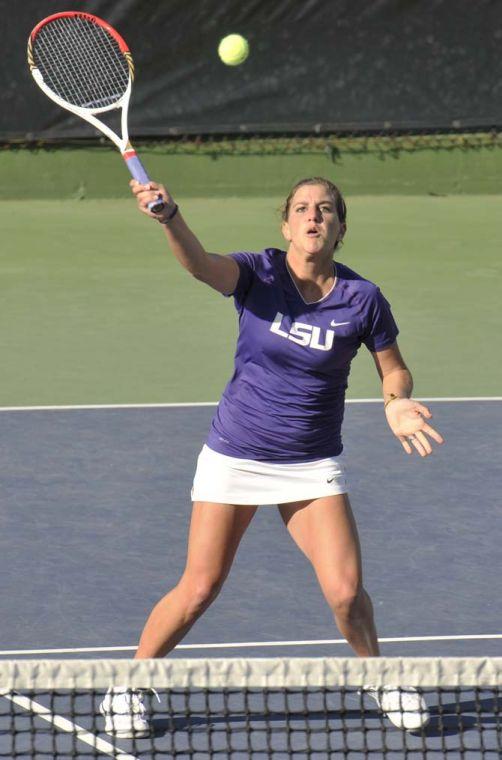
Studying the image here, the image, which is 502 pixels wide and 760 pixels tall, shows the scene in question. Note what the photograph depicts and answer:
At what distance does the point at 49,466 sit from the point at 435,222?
272 inches

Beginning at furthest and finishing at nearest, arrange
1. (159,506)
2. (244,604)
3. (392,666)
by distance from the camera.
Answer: (159,506) → (244,604) → (392,666)

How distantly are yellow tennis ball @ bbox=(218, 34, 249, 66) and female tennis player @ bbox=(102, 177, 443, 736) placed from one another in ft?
28.1

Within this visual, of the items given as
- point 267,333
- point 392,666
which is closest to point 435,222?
point 267,333

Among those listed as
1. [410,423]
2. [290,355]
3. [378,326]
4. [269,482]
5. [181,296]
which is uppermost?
[181,296]

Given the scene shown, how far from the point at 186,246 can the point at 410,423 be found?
3.02 feet

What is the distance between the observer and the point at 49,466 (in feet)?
26.7

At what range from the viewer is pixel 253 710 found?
5.36 meters

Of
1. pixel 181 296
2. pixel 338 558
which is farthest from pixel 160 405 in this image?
pixel 338 558

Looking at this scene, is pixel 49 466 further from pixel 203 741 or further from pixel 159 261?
pixel 159 261

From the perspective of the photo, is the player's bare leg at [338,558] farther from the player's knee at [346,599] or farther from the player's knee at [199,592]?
the player's knee at [199,592]

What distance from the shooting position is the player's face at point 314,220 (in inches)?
200

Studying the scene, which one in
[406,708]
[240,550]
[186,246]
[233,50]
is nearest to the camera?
[186,246]

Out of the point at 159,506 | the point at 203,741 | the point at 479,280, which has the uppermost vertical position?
the point at 479,280

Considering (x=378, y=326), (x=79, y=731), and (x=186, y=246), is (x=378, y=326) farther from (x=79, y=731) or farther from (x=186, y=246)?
(x=79, y=731)
